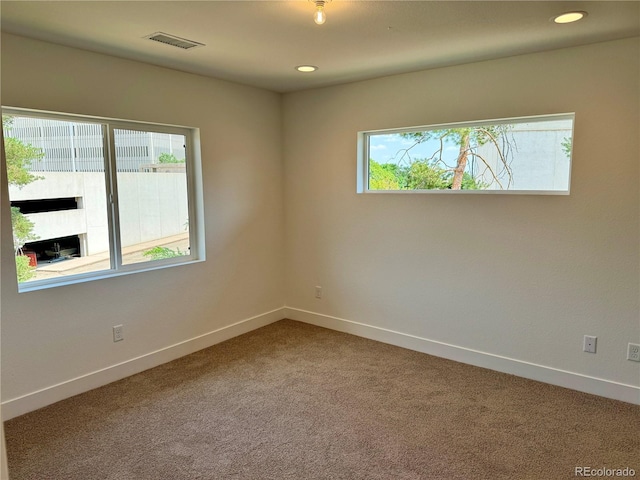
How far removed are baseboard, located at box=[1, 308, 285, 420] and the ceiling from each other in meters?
2.29

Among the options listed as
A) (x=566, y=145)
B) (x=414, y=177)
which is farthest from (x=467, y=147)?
(x=566, y=145)

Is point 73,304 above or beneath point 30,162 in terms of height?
beneath

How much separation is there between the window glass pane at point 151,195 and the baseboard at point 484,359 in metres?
1.64

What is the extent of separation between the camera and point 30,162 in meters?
2.83

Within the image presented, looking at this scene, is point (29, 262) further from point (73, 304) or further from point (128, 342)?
point (128, 342)

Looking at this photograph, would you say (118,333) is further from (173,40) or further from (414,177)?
(414,177)

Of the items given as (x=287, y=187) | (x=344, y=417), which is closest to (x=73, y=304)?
(x=344, y=417)

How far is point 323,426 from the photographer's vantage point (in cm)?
264

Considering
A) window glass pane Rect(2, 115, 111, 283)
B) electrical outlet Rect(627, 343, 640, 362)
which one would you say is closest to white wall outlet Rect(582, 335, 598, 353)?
electrical outlet Rect(627, 343, 640, 362)

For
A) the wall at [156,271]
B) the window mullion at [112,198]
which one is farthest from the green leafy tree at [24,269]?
the window mullion at [112,198]

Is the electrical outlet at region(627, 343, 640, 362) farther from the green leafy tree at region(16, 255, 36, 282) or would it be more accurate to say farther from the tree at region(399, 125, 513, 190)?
the green leafy tree at region(16, 255, 36, 282)

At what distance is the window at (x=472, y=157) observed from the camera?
3.12 metres

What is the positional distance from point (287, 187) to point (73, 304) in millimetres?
2320

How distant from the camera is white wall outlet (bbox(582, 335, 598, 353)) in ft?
9.83
